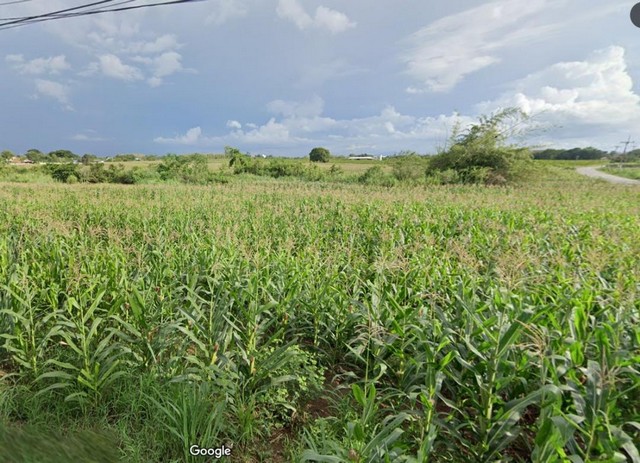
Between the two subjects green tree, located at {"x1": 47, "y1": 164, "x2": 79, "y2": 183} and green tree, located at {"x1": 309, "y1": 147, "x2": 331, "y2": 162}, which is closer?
green tree, located at {"x1": 47, "y1": 164, "x2": 79, "y2": 183}

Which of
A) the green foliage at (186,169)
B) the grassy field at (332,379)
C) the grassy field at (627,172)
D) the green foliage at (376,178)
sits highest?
the green foliage at (186,169)

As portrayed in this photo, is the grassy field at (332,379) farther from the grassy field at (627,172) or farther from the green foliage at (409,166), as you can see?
the grassy field at (627,172)

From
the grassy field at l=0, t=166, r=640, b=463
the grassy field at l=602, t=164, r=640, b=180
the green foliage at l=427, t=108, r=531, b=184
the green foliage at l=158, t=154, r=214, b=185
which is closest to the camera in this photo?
the grassy field at l=0, t=166, r=640, b=463

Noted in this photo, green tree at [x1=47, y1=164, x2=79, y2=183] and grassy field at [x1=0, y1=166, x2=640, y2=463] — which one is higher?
green tree at [x1=47, y1=164, x2=79, y2=183]

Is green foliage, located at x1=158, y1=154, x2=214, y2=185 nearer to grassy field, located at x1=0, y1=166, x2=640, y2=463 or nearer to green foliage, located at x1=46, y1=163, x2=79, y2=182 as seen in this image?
green foliage, located at x1=46, y1=163, x2=79, y2=182

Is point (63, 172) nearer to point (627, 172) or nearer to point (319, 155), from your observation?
point (319, 155)

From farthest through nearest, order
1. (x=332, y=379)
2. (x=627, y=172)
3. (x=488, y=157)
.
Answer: (x=627, y=172) → (x=488, y=157) → (x=332, y=379)

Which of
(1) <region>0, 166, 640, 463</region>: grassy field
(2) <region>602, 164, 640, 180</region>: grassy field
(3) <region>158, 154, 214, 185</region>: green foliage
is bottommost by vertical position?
(1) <region>0, 166, 640, 463</region>: grassy field

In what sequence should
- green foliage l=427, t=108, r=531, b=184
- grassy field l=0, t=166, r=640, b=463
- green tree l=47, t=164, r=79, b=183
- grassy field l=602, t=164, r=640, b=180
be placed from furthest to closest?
grassy field l=602, t=164, r=640, b=180
green tree l=47, t=164, r=79, b=183
green foliage l=427, t=108, r=531, b=184
grassy field l=0, t=166, r=640, b=463

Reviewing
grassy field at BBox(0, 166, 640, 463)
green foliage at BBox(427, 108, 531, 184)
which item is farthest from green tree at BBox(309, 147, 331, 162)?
grassy field at BBox(0, 166, 640, 463)

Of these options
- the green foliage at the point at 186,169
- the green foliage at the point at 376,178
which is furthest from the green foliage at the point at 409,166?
the green foliage at the point at 186,169

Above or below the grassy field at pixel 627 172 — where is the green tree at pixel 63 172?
above

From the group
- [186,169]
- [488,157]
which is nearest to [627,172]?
[488,157]

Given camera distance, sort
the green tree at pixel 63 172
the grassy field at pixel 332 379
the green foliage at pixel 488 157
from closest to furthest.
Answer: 1. the grassy field at pixel 332 379
2. the green foliage at pixel 488 157
3. the green tree at pixel 63 172
